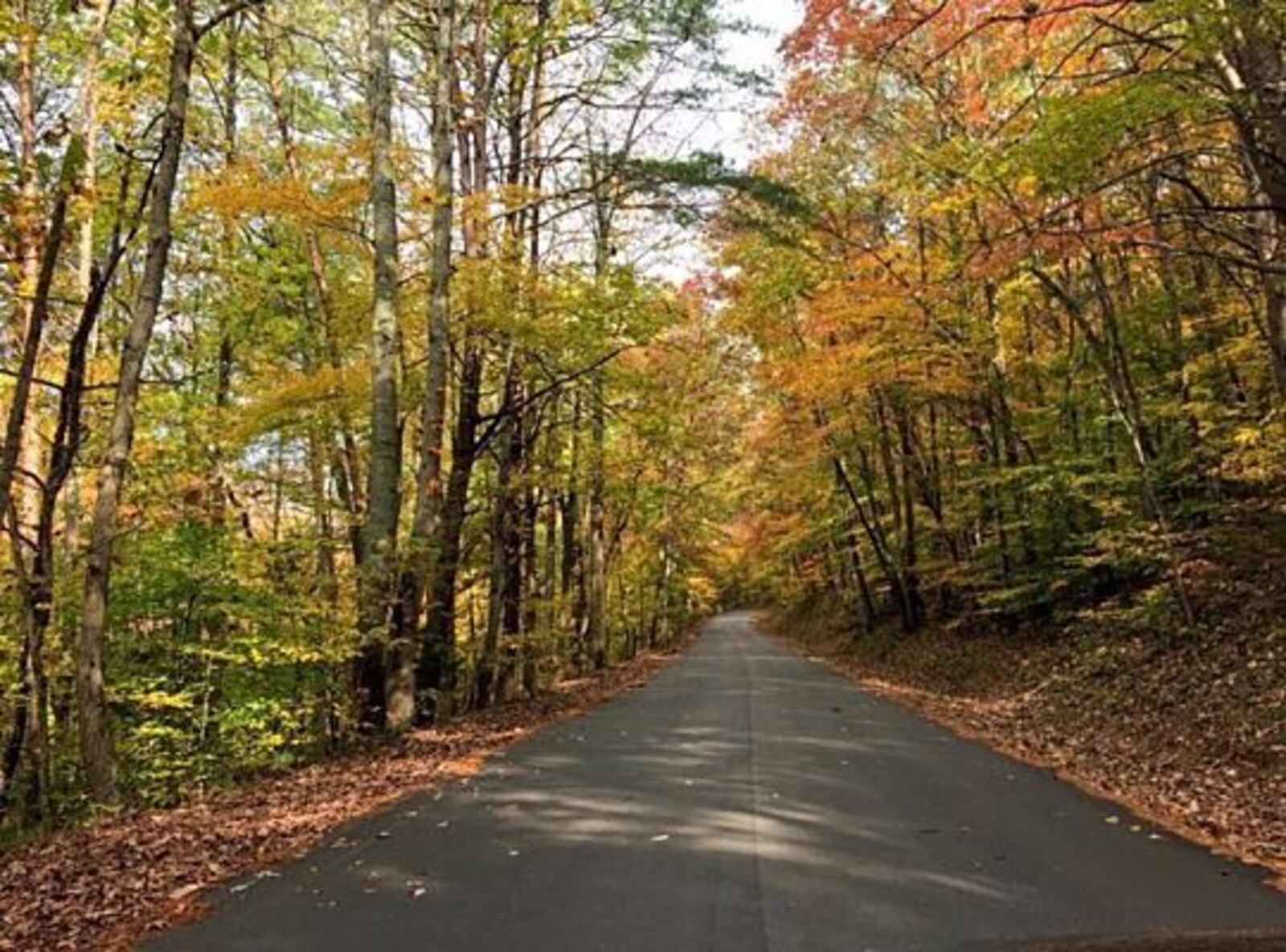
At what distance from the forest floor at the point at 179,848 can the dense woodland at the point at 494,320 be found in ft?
3.65

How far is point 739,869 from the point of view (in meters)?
5.76

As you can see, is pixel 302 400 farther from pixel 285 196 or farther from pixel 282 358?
pixel 282 358

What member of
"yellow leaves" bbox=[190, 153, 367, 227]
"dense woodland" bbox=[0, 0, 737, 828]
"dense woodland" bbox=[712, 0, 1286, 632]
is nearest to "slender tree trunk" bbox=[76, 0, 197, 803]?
"dense woodland" bbox=[0, 0, 737, 828]

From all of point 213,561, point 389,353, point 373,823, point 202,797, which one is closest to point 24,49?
point 389,353

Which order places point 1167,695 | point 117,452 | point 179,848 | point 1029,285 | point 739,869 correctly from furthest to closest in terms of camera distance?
point 1029,285, point 1167,695, point 117,452, point 179,848, point 739,869

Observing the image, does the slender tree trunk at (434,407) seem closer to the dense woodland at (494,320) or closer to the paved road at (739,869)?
the dense woodland at (494,320)

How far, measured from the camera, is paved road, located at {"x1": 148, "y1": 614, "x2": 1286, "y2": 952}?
15.7 ft

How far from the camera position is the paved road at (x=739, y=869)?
15.7 feet

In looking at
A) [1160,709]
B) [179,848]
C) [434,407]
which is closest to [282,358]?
[434,407]

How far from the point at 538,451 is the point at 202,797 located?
11844mm

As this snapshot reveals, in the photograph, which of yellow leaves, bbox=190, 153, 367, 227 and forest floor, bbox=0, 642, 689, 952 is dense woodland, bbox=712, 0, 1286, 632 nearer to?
yellow leaves, bbox=190, 153, 367, 227

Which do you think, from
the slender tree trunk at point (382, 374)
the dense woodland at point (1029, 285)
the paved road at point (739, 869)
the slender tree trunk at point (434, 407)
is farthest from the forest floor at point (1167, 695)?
the slender tree trunk at point (382, 374)

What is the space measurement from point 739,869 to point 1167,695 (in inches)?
314

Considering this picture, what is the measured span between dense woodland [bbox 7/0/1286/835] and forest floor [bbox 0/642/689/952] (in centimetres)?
111
